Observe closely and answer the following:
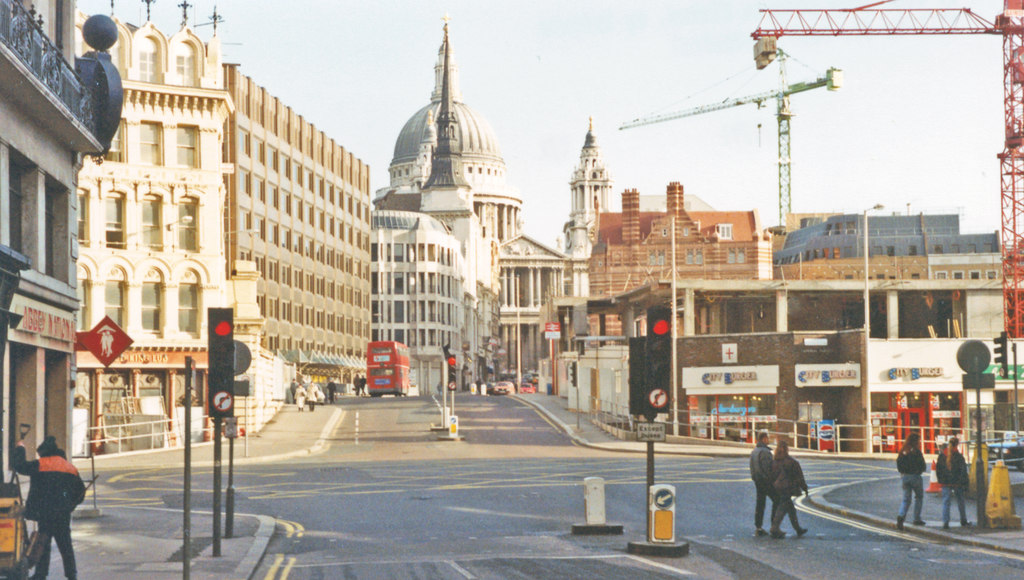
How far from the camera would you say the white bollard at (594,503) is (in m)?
22.6

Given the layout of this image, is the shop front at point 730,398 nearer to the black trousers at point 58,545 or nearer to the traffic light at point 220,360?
the traffic light at point 220,360

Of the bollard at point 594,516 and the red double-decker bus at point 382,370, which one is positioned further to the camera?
the red double-decker bus at point 382,370

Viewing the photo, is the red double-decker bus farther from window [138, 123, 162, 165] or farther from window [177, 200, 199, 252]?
window [138, 123, 162, 165]

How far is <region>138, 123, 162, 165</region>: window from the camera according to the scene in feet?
187

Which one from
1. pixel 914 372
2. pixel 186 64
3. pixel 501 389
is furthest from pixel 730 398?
pixel 501 389

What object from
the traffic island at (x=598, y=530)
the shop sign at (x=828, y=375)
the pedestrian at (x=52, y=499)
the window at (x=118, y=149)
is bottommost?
the traffic island at (x=598, y=530)

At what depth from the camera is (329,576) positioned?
686 inches

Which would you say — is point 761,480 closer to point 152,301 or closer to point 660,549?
point 660,549

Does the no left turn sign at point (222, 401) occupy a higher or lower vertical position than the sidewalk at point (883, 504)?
higher

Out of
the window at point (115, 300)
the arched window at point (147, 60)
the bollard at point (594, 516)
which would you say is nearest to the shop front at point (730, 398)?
the window at point (115, 300)

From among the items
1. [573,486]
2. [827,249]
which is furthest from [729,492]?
[827,249]

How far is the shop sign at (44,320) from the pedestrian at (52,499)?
666 centimetres

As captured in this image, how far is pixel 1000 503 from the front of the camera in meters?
23.0

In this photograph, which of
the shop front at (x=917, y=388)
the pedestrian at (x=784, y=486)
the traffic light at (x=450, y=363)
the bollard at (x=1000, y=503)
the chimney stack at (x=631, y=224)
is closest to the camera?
the pedestrian at (x=784, y=486)
